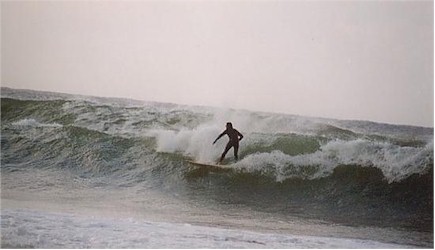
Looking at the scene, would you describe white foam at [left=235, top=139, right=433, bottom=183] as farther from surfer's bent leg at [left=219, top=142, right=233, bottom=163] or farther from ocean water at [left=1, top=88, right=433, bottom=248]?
surfer's bent leg at [left=219, top=142, right=233, bottom=163]

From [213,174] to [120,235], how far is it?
1.85 feet

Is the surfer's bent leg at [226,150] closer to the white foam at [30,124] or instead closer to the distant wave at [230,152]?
the distant wave at [230,152]

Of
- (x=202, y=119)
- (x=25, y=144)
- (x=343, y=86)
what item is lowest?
(x=25, y=144)

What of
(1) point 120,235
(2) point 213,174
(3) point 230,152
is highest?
(3) point 230,152

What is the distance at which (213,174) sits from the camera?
3318mm

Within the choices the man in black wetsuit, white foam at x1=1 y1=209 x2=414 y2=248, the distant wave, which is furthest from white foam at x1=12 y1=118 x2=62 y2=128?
the man in black wetsuit

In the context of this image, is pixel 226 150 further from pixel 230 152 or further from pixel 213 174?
pixel 213 174

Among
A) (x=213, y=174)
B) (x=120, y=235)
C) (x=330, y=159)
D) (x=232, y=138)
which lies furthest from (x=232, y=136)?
(x=120, y=235)

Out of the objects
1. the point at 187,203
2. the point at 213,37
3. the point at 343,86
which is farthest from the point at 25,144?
the point at 343,86

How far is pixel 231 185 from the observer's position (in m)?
3.31

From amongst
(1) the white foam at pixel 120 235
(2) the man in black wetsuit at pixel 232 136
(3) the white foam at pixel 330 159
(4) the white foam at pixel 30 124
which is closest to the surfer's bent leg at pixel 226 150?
(2) the man in black wetsuit at pixel 232 136

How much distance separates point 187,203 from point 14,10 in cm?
134

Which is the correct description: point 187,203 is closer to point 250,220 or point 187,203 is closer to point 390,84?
point 250,220

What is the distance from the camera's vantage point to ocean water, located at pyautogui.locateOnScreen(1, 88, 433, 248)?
3279mm
